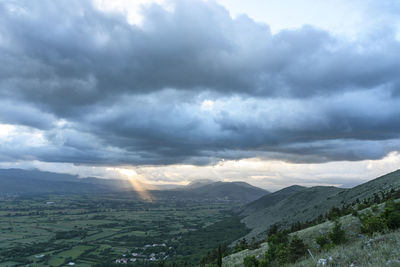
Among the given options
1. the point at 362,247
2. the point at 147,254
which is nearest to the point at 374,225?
the point at 362,247

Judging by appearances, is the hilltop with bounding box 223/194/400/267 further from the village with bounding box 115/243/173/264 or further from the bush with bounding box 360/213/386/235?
the village with bounding box 115/243/173/264

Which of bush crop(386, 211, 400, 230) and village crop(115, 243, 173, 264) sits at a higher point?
bush crop(386, 211, 400, 230)

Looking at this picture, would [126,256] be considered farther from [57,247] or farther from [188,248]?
[57,247]

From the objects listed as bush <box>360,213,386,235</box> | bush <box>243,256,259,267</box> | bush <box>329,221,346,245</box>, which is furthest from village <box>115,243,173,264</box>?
bush <box>360,213,386,235</box>

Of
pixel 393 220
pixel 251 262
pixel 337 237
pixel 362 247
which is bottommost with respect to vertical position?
pixel 251 262

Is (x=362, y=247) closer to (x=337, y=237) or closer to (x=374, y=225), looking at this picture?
(x=374, y=225)

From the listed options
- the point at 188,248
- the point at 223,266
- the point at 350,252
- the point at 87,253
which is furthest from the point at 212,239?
the point at 350,252

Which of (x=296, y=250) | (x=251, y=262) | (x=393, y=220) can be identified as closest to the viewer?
(x=393, y=220)

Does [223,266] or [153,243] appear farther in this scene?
[153,243]

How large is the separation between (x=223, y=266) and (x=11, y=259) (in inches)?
6576

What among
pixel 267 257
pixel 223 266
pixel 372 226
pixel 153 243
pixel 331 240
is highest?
pixel 372 226

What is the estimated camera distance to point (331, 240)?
1248 inches

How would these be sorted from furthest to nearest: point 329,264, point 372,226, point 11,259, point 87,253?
point 87,253 < point 11,259 < point 372,226 < point 329,264

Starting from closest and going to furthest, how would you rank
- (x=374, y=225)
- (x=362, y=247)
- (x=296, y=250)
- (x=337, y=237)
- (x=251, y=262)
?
(x=362, y=247)
(x=374, y=225)
(x=337, y=237)
(x=296, y=250)
(x=251, y=262)
